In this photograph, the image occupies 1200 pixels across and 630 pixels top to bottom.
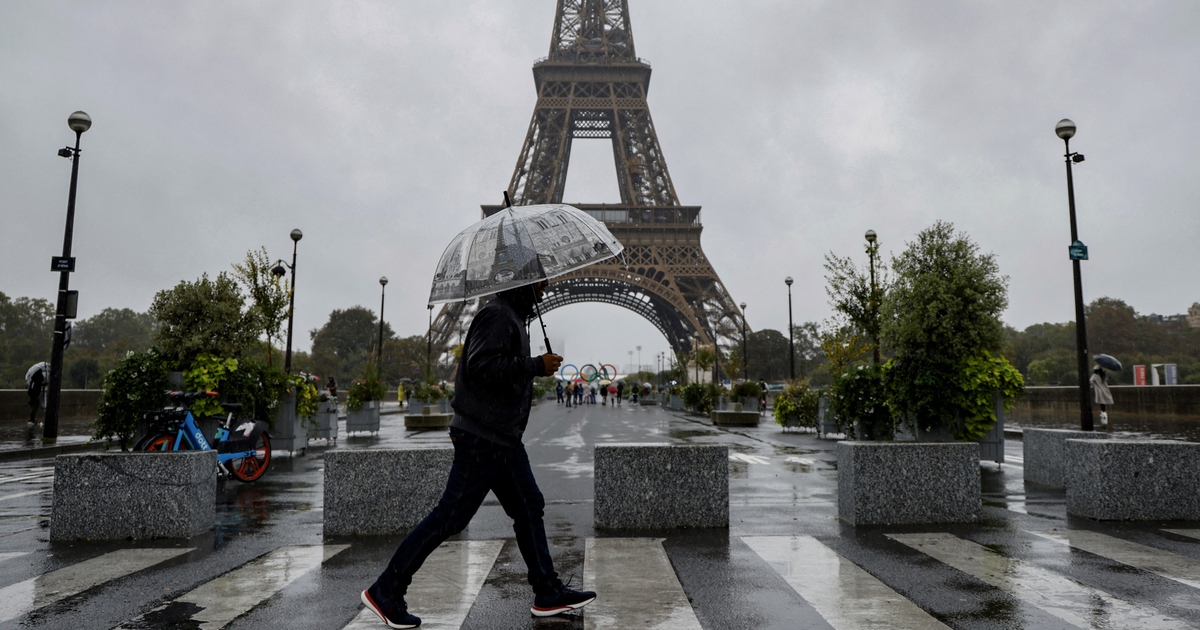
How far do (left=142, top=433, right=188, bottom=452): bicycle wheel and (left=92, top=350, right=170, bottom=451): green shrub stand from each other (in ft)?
5.43

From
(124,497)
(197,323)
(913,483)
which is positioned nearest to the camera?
(124,497)

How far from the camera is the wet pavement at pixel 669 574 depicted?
11.6 ft

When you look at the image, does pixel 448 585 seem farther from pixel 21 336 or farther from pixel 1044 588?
pixel 21 336

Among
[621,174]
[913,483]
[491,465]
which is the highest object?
[621,174]

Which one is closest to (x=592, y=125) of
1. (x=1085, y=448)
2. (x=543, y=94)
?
(x=543, y=94)

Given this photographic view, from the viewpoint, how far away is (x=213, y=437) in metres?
9.79

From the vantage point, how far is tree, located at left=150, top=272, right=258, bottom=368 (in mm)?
10023

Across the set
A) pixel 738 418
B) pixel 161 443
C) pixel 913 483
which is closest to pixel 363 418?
pixel 161 443

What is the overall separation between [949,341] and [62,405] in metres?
28.9

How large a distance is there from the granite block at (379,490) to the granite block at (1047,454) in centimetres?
682

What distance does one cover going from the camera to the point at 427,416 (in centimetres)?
2197

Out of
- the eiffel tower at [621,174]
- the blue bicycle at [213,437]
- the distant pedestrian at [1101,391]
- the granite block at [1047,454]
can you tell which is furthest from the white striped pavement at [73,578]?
the eiffel tower at [621,174]

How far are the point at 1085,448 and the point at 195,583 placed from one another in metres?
6.75

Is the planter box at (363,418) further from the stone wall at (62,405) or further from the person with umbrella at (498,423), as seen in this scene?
the person with umbrella at (498,423)
